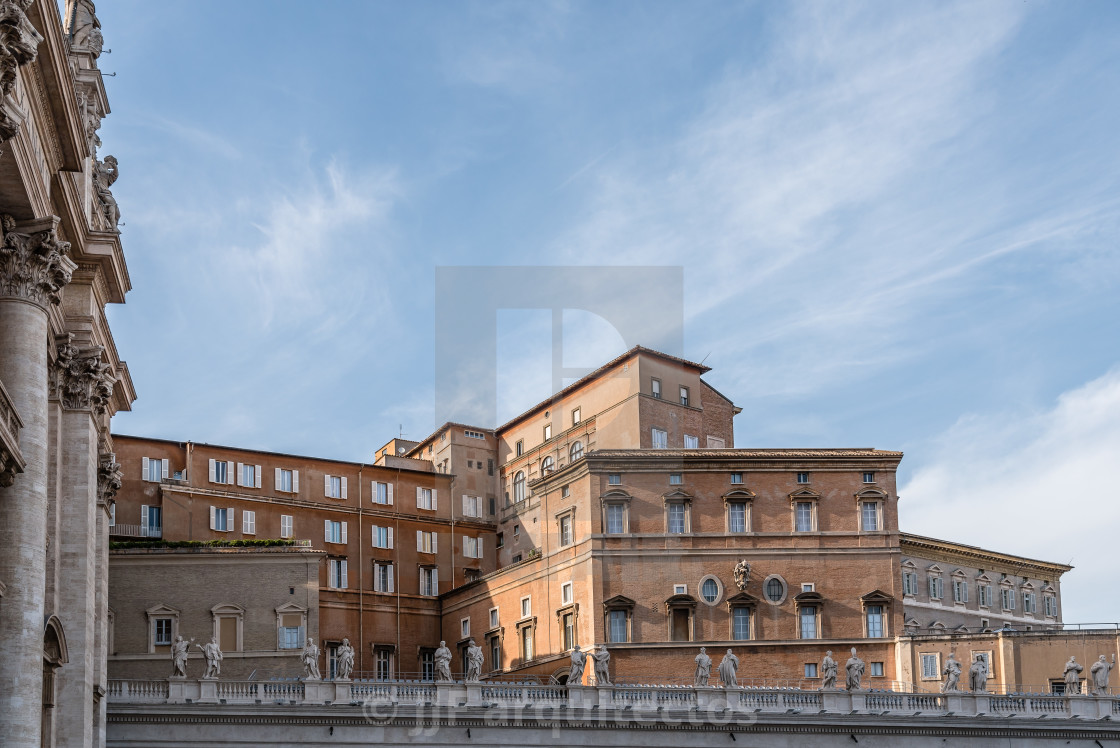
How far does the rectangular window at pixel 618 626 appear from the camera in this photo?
76688mm

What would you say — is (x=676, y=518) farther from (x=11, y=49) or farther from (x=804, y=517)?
(x=11, y=49)

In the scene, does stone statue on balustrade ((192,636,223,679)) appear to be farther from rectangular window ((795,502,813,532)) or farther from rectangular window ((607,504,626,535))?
rectangular window ((795,502,813,532))

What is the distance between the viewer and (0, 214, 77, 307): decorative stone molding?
30.9 m

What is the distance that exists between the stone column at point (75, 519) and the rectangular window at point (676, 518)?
142ft

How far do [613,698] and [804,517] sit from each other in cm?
2306

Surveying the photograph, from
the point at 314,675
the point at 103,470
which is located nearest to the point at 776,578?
the point at 314,675

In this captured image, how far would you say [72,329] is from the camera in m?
39.1

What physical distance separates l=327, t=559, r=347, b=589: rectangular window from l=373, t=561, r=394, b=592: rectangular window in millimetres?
2046

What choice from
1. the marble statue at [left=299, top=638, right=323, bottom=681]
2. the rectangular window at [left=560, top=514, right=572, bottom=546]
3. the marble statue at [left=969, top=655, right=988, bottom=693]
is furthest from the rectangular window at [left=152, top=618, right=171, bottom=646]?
the marble statue at [left=969, top=655, right=988, bottom=693]

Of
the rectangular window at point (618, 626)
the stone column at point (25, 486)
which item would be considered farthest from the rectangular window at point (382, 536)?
the stone column at point (25, 486)

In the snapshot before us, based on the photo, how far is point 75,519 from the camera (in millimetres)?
38250

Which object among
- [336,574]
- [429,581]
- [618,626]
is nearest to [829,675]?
[618,626]

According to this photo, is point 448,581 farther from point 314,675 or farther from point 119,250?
point 119,250

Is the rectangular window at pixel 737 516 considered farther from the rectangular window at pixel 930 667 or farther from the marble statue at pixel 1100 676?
the marble statue at pixel 1100 676
